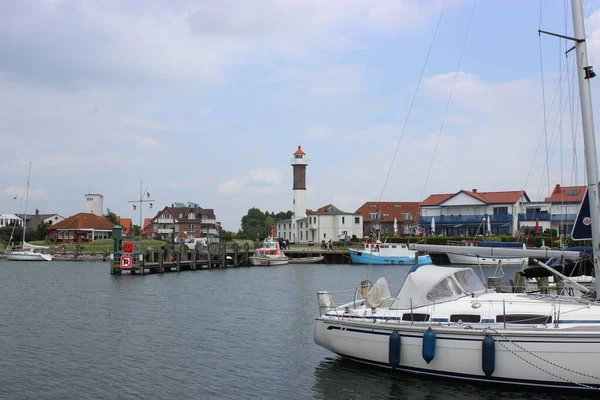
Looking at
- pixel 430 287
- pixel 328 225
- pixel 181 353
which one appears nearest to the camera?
pixel 430 287

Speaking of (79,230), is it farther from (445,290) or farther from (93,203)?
(445,290)

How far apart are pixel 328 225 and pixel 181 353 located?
87.6 meters

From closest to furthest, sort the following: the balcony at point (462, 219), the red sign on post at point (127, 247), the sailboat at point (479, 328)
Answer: the sailboat at point (479, 328)
the red sign on post at point (127, 247)
the balcony at point (462, 219)

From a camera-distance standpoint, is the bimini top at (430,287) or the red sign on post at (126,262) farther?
the red sign on post at (126,262)

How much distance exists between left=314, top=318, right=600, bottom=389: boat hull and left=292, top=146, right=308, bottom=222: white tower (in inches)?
3429

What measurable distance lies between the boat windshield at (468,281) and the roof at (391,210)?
310ft

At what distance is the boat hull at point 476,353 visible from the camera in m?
14.7

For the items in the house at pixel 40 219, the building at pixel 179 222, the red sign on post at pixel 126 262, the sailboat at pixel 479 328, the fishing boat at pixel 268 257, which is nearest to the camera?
the sailboat at pixel 479 328

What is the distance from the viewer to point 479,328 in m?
15.9

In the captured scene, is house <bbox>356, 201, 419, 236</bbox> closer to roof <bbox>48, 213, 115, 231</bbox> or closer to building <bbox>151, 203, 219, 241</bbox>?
building <bbox>151, 203, 219, 241</bbox>

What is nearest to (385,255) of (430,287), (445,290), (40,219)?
(445,290)

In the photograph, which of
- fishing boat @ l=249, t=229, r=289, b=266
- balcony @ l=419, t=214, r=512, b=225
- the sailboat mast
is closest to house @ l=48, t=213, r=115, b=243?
fishing boat @ l=249, t=229, r=289, b=266

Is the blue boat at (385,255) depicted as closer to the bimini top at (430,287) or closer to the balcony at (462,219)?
the balcony at (462,219)

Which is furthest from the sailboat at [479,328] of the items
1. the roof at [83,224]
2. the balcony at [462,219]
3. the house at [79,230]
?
the roof at [83,224]
